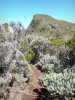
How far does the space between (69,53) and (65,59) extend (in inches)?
31.7

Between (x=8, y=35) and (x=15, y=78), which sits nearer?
(x=8, y=35)

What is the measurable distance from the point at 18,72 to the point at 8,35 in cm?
455

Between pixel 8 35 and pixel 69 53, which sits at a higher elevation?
pixel 8 35

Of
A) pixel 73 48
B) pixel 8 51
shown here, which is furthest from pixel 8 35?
pixel 73 48

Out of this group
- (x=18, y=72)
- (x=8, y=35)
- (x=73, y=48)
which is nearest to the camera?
(x=8, y=35)

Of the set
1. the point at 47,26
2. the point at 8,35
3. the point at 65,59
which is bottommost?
the point at 65,59

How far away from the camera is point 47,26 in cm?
13975

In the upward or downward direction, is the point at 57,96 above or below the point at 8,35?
below

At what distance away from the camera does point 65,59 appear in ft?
66.5

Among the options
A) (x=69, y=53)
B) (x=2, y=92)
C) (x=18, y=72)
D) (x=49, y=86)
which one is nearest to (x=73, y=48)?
(x=69, y=53)

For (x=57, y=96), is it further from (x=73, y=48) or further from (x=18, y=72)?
(x=73, y=48)

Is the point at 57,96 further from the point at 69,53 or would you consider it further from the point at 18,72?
the point at 69,53

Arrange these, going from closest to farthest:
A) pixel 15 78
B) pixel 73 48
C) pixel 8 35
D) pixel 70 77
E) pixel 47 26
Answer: pixel 70 77 → pixel 8 35 → pixel 15 78 → pixel 73 48 → pixel 47 26

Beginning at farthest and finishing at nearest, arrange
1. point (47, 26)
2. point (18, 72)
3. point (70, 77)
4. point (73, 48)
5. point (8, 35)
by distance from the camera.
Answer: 1. point (47, 26)
2. point (73, 48)
3. point (18, 72)
4. point (8, 35)
5. point (70, 77)
